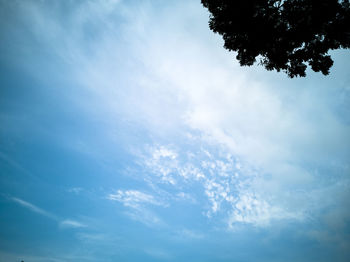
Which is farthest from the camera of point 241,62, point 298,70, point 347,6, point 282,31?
point 241,62

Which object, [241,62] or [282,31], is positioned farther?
A: [241,62]

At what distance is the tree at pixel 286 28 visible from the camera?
31.8 feet

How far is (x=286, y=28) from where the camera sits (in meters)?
10.2

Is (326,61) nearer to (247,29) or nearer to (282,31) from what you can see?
(282,31)

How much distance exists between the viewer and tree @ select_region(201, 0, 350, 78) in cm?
970

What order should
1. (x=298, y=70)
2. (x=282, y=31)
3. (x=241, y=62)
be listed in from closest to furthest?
(x=282, y=31) < (x=298, y=70) < (x=241, y=62)

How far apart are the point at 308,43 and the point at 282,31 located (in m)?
1.74

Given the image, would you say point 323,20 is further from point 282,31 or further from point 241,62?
point 241,62

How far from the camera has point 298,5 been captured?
981 centimetres

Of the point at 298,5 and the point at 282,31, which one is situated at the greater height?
the point at 298,5

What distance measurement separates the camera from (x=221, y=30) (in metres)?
11.3

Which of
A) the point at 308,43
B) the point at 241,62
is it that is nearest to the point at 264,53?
the point at 241,62

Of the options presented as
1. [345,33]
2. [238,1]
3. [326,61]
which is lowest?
[326,61]

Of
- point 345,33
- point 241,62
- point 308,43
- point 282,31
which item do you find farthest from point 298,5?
point 241,62
